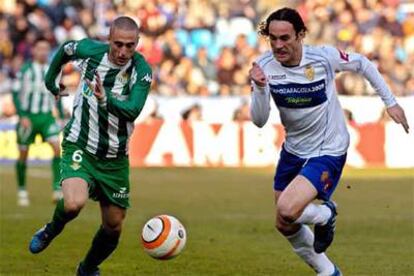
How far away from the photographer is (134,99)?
9.16 metres

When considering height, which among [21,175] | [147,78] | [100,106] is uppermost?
[147,78]

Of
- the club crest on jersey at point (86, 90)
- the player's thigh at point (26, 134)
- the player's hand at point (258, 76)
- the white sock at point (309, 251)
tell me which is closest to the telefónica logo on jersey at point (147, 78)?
the club crest on jersey at point (86, 90)

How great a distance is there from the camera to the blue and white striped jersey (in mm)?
9266

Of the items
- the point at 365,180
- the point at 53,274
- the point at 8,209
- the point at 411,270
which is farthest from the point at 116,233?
the point at 365,180

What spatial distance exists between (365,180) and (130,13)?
9989 mm

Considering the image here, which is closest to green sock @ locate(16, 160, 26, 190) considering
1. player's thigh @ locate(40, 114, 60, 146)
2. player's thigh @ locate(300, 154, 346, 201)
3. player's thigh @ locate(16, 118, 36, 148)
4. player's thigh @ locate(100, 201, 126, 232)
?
player's thigh @ locate(16, 118, 36, 148)

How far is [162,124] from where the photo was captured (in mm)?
25391

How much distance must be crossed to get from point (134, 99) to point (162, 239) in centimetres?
116

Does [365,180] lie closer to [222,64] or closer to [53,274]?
[222,64]

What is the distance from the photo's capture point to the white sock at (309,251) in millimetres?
9594

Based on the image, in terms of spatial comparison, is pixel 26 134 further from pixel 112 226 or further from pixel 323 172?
pixel 323 172

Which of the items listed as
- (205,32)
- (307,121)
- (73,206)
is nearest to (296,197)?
(307,121)

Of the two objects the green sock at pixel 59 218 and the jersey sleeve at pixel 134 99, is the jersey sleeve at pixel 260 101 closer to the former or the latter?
the jersey sleeve at pixel 134 99

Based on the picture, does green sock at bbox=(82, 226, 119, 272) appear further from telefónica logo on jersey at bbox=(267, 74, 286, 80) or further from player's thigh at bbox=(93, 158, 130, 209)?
telefónica logo on jersey at bbox=(267, 74, 286, 80)
